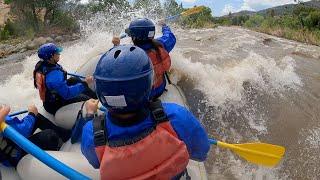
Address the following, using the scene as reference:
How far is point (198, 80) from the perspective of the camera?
230 inches

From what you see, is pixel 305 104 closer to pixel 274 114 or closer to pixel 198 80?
pixel 274 114

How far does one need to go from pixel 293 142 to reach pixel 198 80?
1767 millimetres

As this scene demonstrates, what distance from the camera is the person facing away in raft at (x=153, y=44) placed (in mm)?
3655

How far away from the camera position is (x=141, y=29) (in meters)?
3.65

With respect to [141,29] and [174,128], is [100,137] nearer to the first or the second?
[174,128]

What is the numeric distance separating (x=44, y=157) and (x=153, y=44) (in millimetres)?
1802

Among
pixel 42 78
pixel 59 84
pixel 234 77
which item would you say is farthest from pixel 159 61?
pixel 234 77

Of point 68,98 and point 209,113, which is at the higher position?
point 68,98

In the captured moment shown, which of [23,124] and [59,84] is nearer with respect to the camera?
[23,124]

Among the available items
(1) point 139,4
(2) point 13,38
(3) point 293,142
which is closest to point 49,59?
(3) point 293,142

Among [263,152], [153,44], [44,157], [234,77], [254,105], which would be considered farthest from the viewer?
[234,77]

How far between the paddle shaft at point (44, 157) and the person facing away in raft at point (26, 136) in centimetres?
9

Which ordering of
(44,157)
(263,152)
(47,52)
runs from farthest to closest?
(47,52), (263,152), (44,157)

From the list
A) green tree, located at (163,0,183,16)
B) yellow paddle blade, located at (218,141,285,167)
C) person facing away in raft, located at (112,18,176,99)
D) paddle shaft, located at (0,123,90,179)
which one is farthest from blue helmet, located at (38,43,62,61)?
green tree, located at (163,0,183,16)
